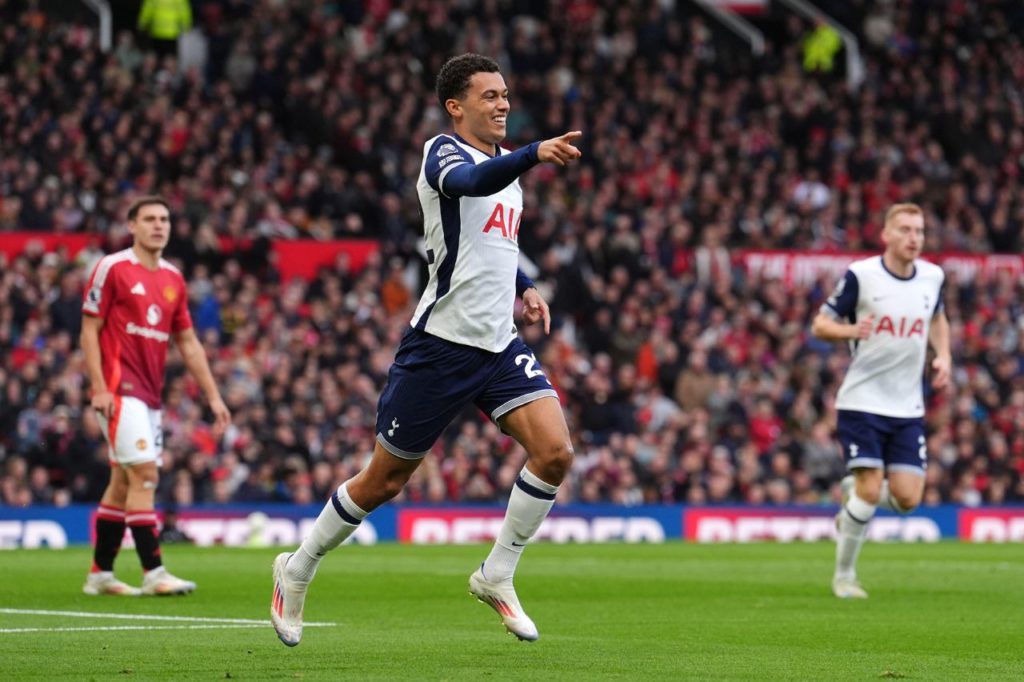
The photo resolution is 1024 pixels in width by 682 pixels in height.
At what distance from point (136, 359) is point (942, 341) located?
5860 mm

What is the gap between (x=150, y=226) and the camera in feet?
40.4

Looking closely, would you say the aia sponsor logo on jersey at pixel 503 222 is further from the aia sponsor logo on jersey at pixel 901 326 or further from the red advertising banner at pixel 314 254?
the red advertising banner at pixel 314 254

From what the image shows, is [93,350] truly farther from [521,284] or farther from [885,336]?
[885,336]

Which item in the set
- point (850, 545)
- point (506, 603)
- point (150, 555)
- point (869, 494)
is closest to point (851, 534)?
point (850, 545)

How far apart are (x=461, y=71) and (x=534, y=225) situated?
63.5ft

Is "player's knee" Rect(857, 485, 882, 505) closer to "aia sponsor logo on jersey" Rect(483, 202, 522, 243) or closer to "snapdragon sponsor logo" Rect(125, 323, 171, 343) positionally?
"snapdragon sponsor logo" Rect(125, 323, 171, 343)

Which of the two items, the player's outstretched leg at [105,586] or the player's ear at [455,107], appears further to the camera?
the player's outstretched leg at [105,586]

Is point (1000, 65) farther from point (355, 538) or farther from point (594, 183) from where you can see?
point (355, 538)

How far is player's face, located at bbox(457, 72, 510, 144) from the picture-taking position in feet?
28.1

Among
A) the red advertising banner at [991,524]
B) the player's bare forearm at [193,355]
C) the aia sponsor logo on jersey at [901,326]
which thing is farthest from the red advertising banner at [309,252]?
the aia sponsor logo on jersey at [901,326]

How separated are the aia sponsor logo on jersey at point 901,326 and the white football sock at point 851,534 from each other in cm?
125

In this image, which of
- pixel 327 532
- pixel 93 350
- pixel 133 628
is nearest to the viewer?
pixel 327 532

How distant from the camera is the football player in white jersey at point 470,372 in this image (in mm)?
8438

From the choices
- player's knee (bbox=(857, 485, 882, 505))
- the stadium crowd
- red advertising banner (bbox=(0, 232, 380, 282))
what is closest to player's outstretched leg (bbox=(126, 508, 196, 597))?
player's knee (bbox=(857, 485, 882, 505))
